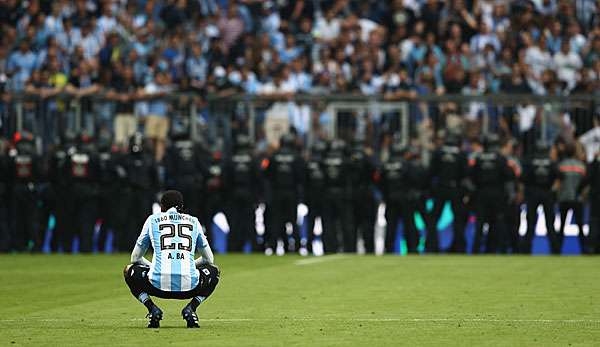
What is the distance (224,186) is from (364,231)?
2.68m

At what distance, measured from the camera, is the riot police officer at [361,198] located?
2547 centimetres

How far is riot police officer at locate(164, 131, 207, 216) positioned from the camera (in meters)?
25.5

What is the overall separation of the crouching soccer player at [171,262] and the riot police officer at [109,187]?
13.8 m

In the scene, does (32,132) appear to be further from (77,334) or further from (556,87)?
(77,334)

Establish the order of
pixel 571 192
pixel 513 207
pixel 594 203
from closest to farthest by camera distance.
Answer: pixel 571 192
pixel 594 203
pixel 513 207

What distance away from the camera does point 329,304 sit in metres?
15.5

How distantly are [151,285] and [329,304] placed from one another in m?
3.95

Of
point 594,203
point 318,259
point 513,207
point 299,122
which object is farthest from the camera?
point 299,122

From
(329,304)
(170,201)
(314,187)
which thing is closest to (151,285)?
(170,201)

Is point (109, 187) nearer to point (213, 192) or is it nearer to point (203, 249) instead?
point (213, 192)

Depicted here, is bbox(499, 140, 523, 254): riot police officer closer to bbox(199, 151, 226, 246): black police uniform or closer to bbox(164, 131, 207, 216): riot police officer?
bbox(199, 151, 226, 246): black police uniform

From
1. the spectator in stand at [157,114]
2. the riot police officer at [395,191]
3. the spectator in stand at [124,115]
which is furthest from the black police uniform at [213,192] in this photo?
the riot police officer at [395,191]

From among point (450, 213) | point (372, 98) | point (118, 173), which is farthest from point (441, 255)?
point (118, 173)

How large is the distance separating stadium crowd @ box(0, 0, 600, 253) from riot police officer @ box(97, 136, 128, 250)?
0.10 feet
